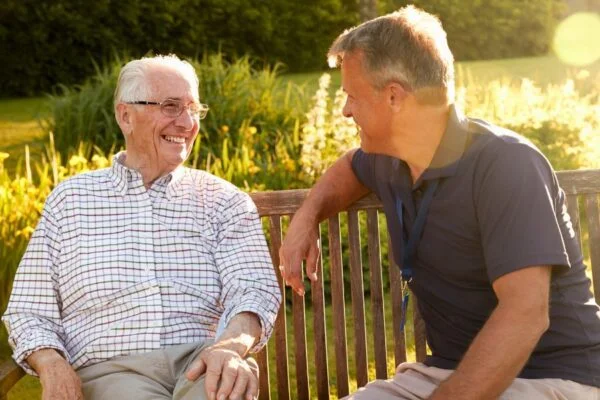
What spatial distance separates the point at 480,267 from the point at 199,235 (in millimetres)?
1133

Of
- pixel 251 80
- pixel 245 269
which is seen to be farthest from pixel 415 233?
pixel 251 80

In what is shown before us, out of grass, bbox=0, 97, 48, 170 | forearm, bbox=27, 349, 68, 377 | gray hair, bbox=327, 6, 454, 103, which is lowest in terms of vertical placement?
grass, bbox=0, 97, 48, 170

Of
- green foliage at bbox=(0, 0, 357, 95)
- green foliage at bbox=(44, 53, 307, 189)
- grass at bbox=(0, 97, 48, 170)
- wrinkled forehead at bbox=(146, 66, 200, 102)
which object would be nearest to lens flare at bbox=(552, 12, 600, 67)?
green foliage at bbox=(0, 0, 357, 95)

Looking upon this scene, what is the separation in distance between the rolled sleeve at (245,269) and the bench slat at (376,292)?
1.42ft

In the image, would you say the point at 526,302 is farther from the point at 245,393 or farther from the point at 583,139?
the point at 583,139

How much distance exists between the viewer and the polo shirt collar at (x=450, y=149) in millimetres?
2990

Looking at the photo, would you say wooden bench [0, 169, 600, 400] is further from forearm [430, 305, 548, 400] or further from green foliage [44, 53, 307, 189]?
green foliage [44, 53, 307, 189]

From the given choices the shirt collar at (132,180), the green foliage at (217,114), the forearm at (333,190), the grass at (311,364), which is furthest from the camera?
the green foliage at (217,114)

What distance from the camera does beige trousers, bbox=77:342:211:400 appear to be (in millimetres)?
3389

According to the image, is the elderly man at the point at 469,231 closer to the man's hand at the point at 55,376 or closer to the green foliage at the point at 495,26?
the man's hand at the point at 55,376

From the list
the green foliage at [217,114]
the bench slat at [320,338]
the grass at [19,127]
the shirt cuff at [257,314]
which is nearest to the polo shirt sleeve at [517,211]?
the shirt cuff at [257,314]

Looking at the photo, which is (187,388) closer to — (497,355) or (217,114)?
(497,355)

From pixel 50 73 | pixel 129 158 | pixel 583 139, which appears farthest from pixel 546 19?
pixel 129 158

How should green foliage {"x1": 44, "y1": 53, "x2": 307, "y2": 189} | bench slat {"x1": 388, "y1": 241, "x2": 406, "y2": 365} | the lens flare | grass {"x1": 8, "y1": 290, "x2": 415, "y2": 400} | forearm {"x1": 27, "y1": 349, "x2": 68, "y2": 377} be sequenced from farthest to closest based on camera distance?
the lens flare → green foliage {"x1": 44, "y1": 53, "x2": 307, "y2": 189} → grass {"x1": 8, "y1": 290, "x2": 415, "y2": 400} → bench slat {"x1": 388, "y1": 241, "x2": 406, "y2": 365} → forearm {"x1": 27, "y1": 349, "x2": 68, "y2": 377}
